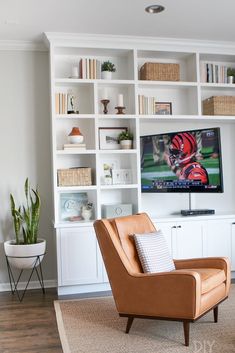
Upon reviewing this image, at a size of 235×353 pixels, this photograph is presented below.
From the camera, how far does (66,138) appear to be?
4.30 metres

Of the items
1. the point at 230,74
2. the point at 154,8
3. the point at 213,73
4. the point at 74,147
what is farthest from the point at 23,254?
the point at 230,74

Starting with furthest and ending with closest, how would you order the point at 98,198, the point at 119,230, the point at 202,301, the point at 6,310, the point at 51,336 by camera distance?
the point at 98,198 → the point at 6,310 → the point at 119,230 → the point at 51,336 → the point at 202,301

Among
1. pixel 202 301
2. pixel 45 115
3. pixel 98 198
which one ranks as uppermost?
pixel 45 115

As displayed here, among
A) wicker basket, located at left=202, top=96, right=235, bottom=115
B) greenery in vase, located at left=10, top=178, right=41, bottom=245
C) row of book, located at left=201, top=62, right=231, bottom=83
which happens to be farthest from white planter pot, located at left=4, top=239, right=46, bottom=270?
row of book, located at left=201, top=62, right=231, bottom=83

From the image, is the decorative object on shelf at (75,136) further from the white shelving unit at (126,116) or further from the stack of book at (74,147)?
the white shelving unit at (126,116)

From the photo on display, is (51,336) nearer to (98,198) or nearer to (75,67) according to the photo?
(98,198)

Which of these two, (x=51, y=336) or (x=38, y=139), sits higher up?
(x=38, y=139)

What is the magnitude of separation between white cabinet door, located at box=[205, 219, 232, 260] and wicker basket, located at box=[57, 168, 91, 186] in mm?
1390

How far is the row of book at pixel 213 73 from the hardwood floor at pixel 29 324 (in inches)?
113

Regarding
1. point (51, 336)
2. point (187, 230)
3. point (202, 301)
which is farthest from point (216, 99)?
point (51, 336)

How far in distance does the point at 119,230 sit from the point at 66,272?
110 cm

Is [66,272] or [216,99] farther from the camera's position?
[216,99]

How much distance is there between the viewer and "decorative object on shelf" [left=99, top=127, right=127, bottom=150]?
4.27 meters

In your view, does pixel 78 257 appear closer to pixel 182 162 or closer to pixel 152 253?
pixel 152 253
